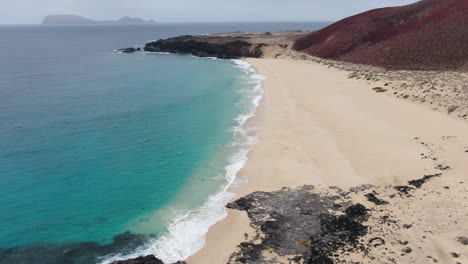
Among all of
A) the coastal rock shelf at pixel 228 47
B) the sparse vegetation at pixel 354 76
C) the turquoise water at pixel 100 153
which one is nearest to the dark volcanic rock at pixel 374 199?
the turquoise water at pixel 100 153

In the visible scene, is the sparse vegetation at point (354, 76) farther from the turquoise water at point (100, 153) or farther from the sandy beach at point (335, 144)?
the turquoise water at point (100, 153)

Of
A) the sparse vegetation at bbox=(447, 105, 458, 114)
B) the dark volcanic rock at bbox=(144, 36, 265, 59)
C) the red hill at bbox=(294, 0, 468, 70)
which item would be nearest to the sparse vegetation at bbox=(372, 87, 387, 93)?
the sparse vegetation at bbox=(447, 105, 458, 114)

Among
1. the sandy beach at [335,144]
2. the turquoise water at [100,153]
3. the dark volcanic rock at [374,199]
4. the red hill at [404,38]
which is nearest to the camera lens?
the dark volcanic rock at [374,199]

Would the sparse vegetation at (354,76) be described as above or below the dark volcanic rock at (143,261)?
above

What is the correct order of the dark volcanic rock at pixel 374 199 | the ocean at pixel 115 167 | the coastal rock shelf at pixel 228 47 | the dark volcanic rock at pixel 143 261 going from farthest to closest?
1. the coastal rock shelf at pixel 228 47
2. the dark volcanic rock at pixel 374 199
3. the ocean at pixel 115 167
4. the dark volcanic rock at pixel 143 261

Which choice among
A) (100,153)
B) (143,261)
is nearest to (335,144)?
(143,261)

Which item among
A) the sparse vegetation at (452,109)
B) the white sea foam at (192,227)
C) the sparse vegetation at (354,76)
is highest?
the sparse vegetation at (354,76)

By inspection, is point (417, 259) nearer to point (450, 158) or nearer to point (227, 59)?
point (450, 158)

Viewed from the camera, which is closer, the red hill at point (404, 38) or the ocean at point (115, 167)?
the ocean at point (115, 167)
